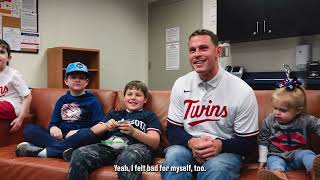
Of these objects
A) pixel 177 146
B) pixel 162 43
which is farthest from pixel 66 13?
pixel 177 146

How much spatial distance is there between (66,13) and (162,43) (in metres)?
1.69

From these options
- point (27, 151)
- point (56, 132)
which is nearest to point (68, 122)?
point (56, 132)

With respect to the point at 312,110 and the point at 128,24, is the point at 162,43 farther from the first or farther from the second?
the point at 312,110

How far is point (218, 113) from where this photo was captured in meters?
1.71

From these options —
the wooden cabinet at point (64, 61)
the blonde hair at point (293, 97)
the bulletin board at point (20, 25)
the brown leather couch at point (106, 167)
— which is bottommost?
the brown leather couch at point (106, 167)

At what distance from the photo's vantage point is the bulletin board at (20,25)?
3643 mm

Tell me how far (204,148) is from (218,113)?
0.76ft

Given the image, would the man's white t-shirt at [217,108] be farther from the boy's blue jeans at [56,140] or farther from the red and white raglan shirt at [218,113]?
the boy's blue jeans at [56,140]

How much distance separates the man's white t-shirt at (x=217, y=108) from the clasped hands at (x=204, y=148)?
0.10 meters

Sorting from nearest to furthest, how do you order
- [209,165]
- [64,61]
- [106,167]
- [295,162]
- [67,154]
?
1. [209,165]
2. [295,162]
3. [106,167]
4. [67,154]
5. [64,61]

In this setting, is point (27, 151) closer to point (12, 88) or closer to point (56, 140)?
point (56, 140)

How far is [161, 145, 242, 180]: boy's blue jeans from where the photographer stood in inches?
57.2

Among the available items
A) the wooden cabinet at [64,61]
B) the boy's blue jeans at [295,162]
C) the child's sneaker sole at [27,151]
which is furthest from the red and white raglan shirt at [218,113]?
the wooden cabinet at [64,61]

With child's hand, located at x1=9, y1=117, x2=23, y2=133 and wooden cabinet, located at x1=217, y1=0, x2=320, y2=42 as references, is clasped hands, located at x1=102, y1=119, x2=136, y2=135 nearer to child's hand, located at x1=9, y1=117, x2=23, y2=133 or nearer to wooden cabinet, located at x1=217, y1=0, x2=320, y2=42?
child's hand, located at x1=9, y1=117, x2=23, y2=133
